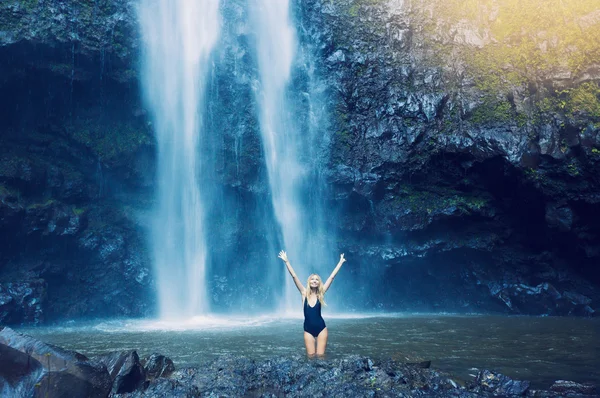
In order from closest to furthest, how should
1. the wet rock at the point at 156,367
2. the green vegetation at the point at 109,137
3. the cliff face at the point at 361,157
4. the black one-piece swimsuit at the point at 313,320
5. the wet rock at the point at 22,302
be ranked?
the wet rock at the point at 156,367
the black one-piece swimsuit at the point at 313,320
the wet rock at the point at 22,302
the cliff face at the point at 361,157
the green vegetation at the point at 109,137

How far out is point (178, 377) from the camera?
20.7 feet

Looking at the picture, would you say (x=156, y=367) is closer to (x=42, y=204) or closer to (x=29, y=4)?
(x=42, y=204)

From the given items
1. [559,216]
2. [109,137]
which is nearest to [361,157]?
[559,216]

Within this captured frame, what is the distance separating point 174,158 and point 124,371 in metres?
17.3

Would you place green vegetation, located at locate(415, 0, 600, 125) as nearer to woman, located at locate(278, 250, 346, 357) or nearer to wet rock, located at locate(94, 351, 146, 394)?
woman, located at locate(278, 250, 346, 357)

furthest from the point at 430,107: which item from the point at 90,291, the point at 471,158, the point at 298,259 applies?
the point at 90,291

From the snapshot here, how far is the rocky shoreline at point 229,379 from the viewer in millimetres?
5441

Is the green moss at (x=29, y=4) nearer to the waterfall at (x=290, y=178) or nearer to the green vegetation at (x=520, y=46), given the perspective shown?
the waterfall at (x=290, y=178)

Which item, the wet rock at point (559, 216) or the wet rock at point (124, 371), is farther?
the wet rock at point (559, 216)

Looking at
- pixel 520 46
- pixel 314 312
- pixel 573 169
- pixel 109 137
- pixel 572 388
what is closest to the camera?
pixel 572 388

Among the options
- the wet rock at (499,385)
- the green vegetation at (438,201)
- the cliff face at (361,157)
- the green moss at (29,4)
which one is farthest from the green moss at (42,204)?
the wet rock at (499,385)

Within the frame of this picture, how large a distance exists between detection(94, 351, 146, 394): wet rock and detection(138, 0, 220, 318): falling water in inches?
614

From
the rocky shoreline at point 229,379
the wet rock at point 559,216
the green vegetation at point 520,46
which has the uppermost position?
the green vegetation at point 520,46

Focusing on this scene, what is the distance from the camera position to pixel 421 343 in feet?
34.6
